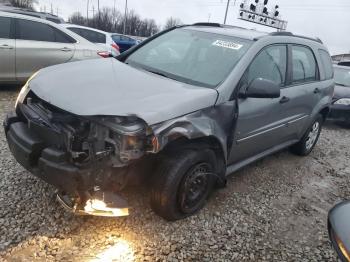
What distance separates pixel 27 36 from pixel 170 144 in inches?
196

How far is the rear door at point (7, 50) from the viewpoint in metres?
6.21

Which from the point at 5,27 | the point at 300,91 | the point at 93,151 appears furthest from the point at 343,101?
the point at 5,27

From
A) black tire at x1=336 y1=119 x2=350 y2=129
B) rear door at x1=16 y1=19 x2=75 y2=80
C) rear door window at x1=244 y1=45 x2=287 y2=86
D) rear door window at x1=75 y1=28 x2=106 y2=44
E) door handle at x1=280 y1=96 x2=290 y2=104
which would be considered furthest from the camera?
rear door window at x1=75 y1=28 x2=106 y2=44

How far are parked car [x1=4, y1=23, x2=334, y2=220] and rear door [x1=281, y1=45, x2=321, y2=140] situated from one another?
26mm

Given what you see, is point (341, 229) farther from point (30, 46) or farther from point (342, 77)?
point (342, 77)

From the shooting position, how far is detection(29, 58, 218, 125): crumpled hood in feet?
8.40

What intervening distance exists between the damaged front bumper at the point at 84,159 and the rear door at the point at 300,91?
220cm

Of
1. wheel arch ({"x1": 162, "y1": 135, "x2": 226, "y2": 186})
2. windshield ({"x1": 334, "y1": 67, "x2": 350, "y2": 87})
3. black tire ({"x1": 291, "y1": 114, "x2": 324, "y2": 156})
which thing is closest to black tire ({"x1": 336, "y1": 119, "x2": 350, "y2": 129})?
windshield ({"x1": 334, "y1": 67, "x2": 350, "y2": 87})

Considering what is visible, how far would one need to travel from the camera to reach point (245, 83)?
334 cm

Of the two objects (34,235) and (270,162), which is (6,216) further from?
(270,162)

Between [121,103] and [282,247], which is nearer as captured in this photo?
[121,103]

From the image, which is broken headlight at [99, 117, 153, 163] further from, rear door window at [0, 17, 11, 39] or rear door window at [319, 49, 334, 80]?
rear door window at [0, 17, 11, 39]

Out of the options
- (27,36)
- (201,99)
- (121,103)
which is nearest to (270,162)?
(201,99)

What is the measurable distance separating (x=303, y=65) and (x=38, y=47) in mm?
4846
